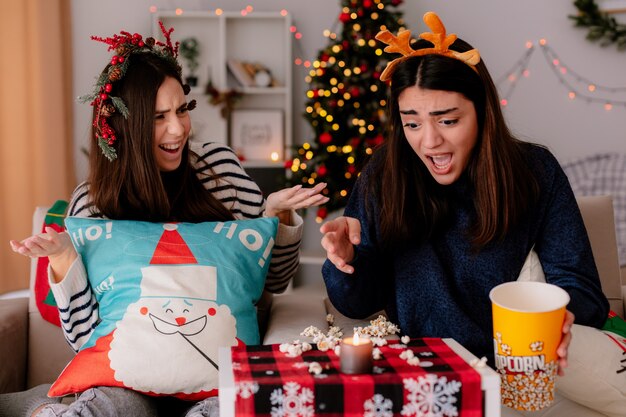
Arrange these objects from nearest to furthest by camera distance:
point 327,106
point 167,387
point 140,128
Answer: point 167,387
point 140,128
point 327,106

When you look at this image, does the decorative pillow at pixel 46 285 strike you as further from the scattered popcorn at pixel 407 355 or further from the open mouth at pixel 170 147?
the scattered popcorn at pixel 407 355

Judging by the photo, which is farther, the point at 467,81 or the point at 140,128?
the point at 140,128

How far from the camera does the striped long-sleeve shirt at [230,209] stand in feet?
5.49

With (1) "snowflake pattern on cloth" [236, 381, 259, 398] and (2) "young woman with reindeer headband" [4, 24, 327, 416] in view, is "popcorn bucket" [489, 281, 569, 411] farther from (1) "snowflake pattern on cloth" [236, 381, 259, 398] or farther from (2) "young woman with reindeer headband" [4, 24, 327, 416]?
(2) "young woman with reindeer headband" [4, 24, 327, 416]

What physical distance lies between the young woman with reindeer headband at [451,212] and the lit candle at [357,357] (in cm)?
41

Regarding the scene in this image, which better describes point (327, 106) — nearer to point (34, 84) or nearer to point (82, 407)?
point (34, 84)

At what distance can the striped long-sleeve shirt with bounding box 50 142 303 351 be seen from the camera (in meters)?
1.67

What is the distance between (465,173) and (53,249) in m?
0.93

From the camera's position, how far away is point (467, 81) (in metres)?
1.54

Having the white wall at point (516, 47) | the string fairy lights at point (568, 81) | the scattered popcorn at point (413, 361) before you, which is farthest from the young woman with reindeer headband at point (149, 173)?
the string fairy lights at point (568, 81)

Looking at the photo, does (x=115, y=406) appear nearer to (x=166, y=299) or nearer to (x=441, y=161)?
(x=166, y=299)

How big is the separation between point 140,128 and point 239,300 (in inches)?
19.7

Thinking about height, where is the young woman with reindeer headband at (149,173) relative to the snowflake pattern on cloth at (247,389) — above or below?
above

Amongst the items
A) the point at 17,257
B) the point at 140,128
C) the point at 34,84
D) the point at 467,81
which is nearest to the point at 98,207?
the point at 140,128
